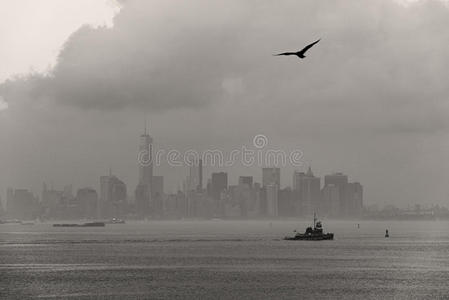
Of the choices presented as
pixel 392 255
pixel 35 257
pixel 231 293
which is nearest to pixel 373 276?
pixel 231 293

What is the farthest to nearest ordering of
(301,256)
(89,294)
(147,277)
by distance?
(301,256)
(147,277)
(89,294)

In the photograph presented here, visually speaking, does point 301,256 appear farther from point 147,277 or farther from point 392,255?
point 147,277

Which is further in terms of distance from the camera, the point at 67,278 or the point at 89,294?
the point at 67,278

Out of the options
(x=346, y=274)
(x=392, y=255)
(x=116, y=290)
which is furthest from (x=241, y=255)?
(x=116, y=290)

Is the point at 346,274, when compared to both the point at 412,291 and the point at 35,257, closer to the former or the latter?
the point at 412,291

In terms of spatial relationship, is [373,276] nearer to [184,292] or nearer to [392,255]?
[184,292]

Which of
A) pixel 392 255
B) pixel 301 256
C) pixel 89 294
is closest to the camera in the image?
pixel 89 294

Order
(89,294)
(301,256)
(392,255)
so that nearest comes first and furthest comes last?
1. (89,294)
2. (301,256)
3. (392,255)

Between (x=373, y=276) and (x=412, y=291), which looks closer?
(x=412, y=291)

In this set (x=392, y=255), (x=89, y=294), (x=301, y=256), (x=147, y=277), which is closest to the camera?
(x=89, y=294)
